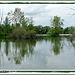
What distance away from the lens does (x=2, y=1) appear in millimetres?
3098

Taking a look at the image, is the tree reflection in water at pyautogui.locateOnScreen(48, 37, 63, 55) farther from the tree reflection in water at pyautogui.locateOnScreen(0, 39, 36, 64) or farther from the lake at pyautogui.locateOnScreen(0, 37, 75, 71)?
the tree reflection in water at pyautogui.locateOnScreen(0, 39, 36, 64)

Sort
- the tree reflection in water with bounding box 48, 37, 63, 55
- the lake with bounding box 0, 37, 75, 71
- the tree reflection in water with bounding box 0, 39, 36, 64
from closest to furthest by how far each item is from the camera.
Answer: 1. the lake with bounding box 0, 37, 75, 71
2. the tree reflection in water with bounding box 0, 39, 36, 64
3. the tree reflection in water with bounding box 48, 37, 63, 55

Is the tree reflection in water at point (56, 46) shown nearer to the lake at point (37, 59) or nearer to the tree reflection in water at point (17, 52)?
the lake at point (37, 59)

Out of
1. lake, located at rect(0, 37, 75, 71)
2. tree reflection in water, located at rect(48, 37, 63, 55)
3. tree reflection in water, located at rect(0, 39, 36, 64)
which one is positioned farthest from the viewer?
tree reflection in water, located at rect(48, 37, 63, 55)

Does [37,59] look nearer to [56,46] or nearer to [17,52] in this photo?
[17,52]

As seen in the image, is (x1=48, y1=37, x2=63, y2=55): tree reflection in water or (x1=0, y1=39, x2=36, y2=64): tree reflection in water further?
(x1=48, y1=37, x2=63, y2=55): tree reflection in water

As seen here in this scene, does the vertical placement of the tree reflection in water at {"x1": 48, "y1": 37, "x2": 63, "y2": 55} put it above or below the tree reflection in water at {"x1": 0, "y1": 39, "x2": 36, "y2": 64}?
above

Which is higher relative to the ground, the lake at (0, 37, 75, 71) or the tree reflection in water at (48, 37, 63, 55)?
the tree reflection in water at (48, 37, 63, 55)

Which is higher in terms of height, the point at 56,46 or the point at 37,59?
the point at 56,46

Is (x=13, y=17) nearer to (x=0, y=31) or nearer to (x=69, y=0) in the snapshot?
(x=0, y=31)

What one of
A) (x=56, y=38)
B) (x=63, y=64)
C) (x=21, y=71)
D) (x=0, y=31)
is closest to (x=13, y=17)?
(x=0, y=31)

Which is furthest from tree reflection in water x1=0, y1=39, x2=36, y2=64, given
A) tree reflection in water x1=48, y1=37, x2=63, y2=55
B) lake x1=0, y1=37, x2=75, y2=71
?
tree reflection in water x1=48, y1=37, x2=63, y2=55

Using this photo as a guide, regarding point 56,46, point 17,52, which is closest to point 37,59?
point 17,52

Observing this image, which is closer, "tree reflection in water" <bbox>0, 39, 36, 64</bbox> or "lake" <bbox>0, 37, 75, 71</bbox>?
"lake" <bbox>0, 37, 75, 71</bbox>
